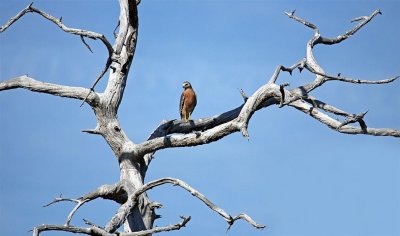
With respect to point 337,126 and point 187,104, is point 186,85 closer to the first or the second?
point 187,104

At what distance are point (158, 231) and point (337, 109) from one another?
295 centimetres

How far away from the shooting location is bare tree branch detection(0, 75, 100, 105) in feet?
34.1

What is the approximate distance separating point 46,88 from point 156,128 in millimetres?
1676

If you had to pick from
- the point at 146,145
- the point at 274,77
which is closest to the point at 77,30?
the point at 146,145

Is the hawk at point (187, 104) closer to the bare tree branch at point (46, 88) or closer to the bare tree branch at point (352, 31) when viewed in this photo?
the bare tree branch at point (46, 88)

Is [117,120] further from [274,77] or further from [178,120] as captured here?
[274,77]

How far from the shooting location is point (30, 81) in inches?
414

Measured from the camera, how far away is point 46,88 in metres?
10.5

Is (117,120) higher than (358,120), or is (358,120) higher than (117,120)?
(117,120)

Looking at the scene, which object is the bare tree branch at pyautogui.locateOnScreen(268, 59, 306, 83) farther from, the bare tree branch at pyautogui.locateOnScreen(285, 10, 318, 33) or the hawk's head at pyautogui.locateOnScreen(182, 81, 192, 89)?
the hawk's head at pyautogui.locateOnScreen(182, 81, 192, 89)

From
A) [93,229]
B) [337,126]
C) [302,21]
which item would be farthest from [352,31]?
[93,229]

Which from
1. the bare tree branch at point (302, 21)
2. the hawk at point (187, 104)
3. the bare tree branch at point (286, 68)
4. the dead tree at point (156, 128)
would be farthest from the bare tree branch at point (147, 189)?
the bare tree branch at point (302, 21)

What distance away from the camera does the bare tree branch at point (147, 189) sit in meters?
8.80

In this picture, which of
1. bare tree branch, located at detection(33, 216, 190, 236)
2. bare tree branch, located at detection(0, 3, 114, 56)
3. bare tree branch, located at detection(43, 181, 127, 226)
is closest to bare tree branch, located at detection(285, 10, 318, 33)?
bare tree branch, located at detection(0, 3, 114, 56)
